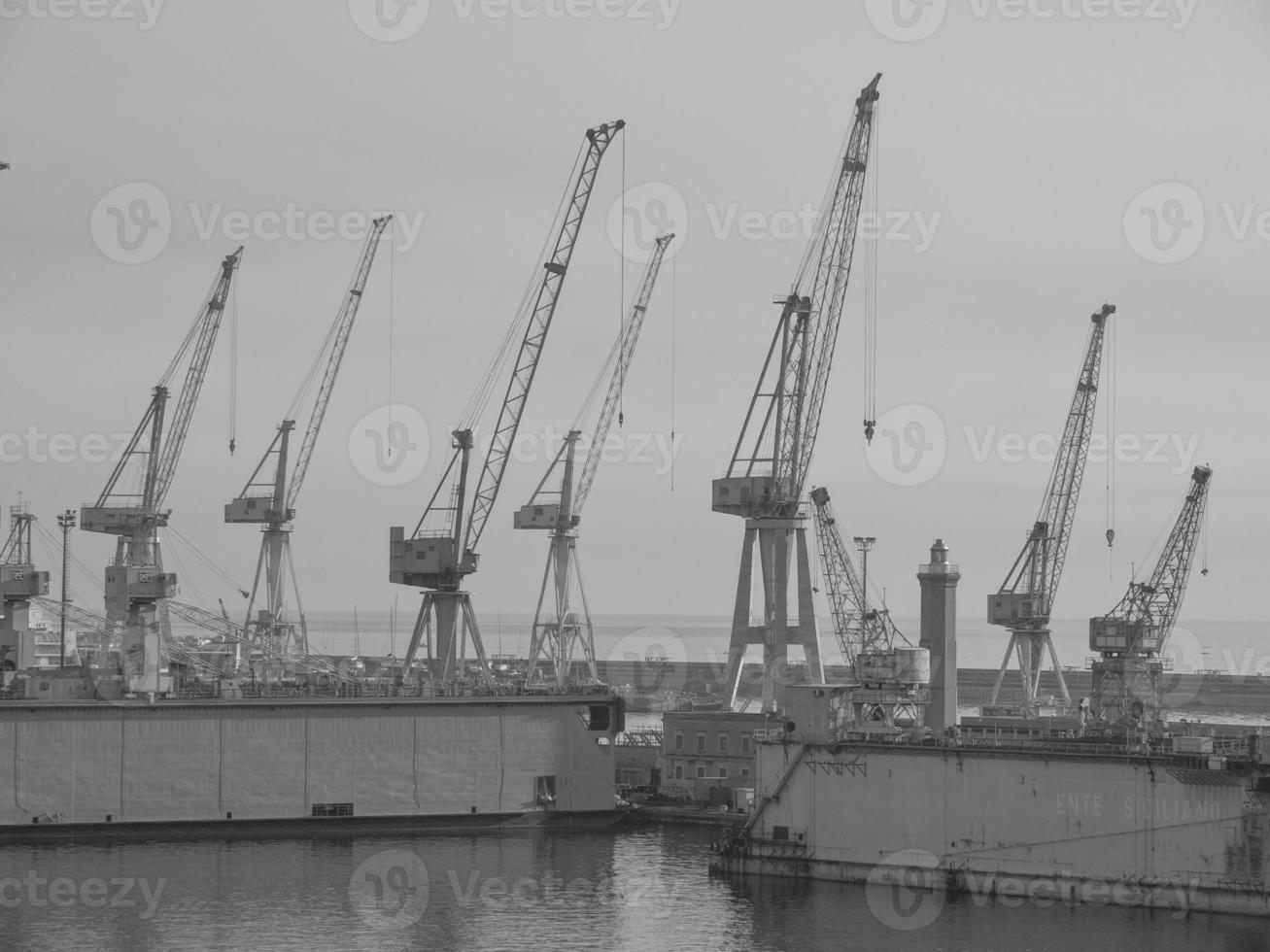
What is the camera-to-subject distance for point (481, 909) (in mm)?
67812

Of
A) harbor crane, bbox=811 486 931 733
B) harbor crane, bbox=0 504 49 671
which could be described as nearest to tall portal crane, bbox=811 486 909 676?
harbor crane, bbox=811 486 931 733

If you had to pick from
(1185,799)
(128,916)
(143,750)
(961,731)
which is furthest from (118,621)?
(1185,799)

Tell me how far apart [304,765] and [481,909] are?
2175 cm

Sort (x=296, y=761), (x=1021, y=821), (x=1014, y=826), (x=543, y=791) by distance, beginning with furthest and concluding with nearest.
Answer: (x=543, y=791)
(x=296, y=761)
(x=1014, y=826)
(x=1021, y=821)

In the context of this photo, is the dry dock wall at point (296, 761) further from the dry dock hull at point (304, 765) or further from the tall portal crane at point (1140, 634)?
the tall portal crane at point (1140, 634)

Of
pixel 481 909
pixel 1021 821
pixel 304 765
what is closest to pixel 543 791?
pixel 304 765

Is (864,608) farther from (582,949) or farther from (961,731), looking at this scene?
(582,949)

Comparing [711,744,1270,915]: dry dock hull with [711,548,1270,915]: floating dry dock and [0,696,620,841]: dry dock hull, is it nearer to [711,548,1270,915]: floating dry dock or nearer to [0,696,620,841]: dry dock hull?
[711,548,1270,915]: floating dry dock

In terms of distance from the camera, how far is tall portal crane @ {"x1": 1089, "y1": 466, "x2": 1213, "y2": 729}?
331 ft

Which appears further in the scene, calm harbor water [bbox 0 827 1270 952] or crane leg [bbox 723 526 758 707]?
crane leg [bbox 723 526 758 707]

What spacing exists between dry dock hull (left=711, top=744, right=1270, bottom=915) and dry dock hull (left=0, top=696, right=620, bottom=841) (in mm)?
15527

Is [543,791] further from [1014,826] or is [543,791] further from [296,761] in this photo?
[1014,826]

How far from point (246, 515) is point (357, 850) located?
60.3 meters

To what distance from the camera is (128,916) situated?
65.8m
